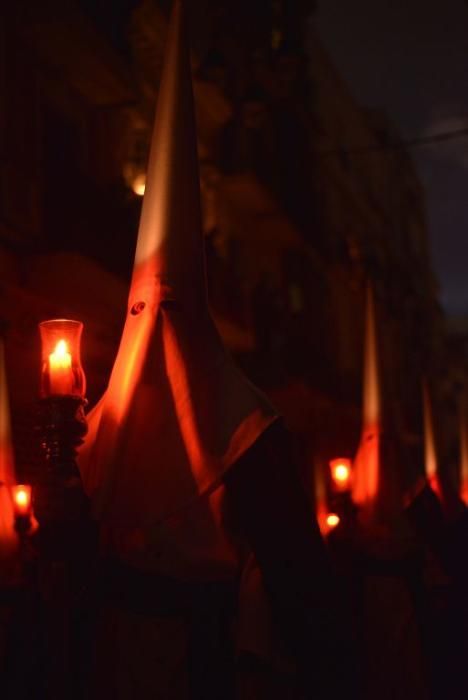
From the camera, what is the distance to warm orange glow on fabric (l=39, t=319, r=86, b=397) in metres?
3.42

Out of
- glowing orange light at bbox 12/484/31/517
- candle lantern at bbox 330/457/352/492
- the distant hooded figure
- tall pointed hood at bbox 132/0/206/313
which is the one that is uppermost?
tall pointed hood at bbox 132/0/206/313

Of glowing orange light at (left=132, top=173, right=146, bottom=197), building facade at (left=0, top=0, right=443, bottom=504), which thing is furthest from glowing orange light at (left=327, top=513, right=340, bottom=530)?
glowing orange light at (left=132, top=173, right=146, bottom=197)

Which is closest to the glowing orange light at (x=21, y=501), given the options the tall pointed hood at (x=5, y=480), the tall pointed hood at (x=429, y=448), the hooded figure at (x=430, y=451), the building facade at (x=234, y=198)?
the tall pointed hood at (x=5, y=480)

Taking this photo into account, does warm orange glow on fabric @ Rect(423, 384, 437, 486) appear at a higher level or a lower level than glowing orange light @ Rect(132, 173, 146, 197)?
lower

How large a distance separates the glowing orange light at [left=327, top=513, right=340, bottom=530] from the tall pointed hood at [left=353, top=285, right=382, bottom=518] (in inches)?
8.7

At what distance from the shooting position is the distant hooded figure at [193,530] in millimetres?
3484

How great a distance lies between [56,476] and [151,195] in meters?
1.36

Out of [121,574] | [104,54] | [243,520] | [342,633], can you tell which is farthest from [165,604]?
[104,54]

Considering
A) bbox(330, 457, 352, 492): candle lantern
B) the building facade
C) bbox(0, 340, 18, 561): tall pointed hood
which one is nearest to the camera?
bbox(0, 340, 18, 561): tall pointed hood

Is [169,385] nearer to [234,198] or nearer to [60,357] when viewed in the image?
[60,357]

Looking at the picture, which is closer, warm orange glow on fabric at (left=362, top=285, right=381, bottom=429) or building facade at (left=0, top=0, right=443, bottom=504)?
warm orange glow on fabric at (left=362, top=285, right=381, bottom=429)

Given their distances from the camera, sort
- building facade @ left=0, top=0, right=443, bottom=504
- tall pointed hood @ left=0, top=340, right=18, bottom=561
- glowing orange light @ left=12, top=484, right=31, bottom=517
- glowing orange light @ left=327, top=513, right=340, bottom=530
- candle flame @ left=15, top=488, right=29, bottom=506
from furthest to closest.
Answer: building facade @ left=0, top=0, right=443, bottom=504 → glowing orange light @ left=327, top=513, right=340, bottom=530 → candle flame @ left=15, top=488, right=29, bottom=506 → glowing orange light @ left=12, top=484, right=31, bottom=517 → tall pointed hood @ left=0, top=340, right=18, bottom=561

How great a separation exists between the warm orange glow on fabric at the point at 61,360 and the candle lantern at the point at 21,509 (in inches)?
113

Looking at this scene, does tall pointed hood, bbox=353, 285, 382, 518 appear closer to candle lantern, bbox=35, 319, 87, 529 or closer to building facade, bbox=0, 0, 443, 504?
building facade, bbox=0, 0, 443, 504
